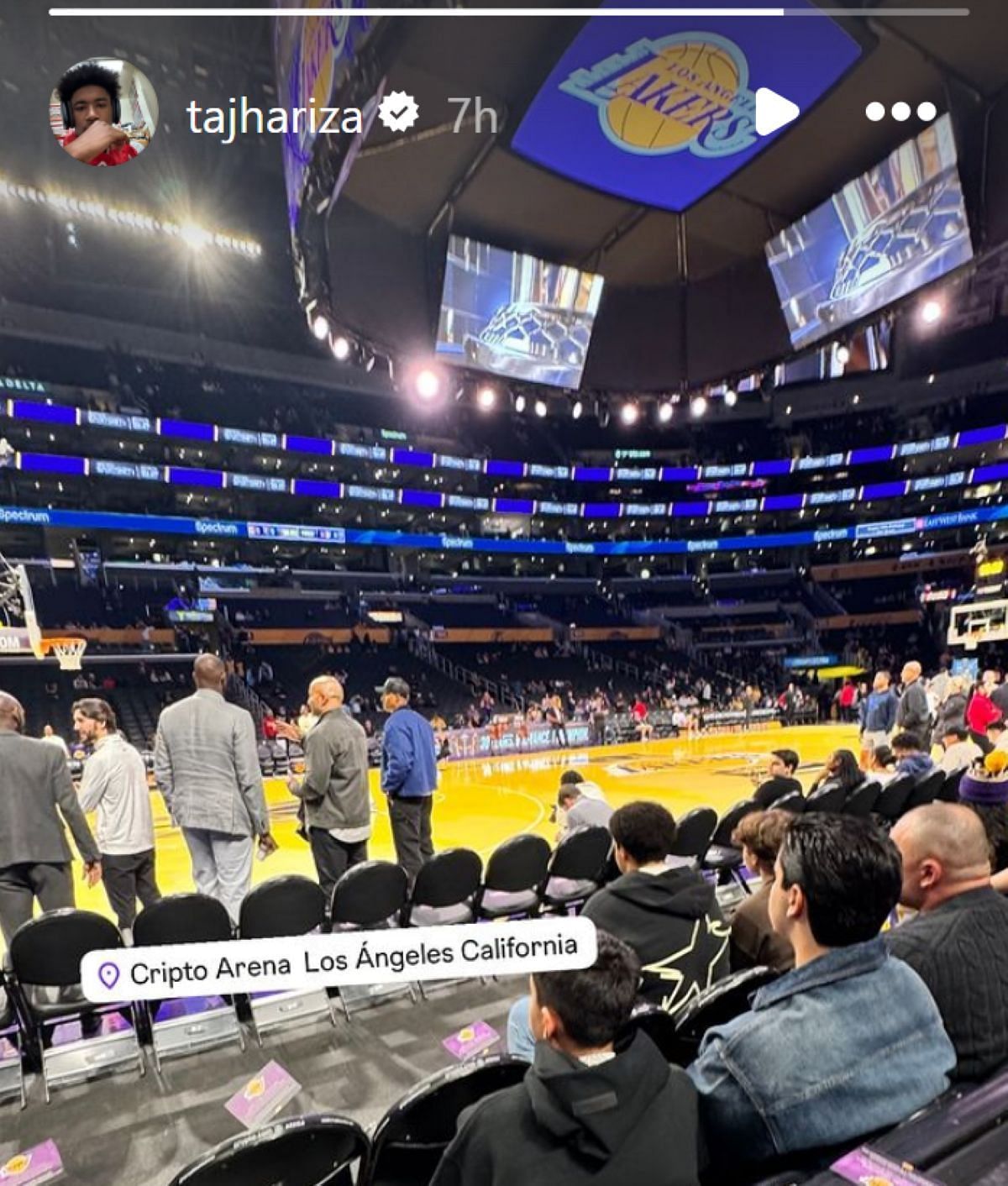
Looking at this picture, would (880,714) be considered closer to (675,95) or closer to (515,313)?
(515,313)

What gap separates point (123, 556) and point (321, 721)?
20.1 m

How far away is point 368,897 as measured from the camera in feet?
8.50

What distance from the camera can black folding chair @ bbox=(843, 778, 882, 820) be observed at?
163 inches

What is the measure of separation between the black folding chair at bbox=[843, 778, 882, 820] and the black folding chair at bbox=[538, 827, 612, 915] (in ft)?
5.89

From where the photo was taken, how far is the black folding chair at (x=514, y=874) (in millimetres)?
3016

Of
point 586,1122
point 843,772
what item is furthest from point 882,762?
point 586,1122

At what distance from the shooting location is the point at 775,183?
12.8 ft

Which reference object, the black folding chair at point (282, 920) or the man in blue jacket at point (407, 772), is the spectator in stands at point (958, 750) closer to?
the man in blue jacket at point (407, 772)

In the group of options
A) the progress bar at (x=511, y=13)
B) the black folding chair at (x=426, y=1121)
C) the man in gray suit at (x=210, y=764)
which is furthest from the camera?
the man in gray suit at (x=210, y=764)

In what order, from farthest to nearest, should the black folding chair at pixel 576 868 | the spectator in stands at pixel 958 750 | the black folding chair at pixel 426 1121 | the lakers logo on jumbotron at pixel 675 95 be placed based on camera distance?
the spectator in stands at pixel 958 750 < the black folding chair at pixel 576 868 < the lakers logo on jumbotron at pixel 675 95 < the black folding chair at pixel 426 1121

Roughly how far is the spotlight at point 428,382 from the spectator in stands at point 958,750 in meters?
4.86

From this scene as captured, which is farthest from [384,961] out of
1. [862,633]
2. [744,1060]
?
[862,633]

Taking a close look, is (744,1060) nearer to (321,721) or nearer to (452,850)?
(452,850)

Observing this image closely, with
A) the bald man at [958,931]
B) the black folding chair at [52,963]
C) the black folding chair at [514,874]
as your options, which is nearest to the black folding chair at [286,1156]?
the bald man at [958,931]
